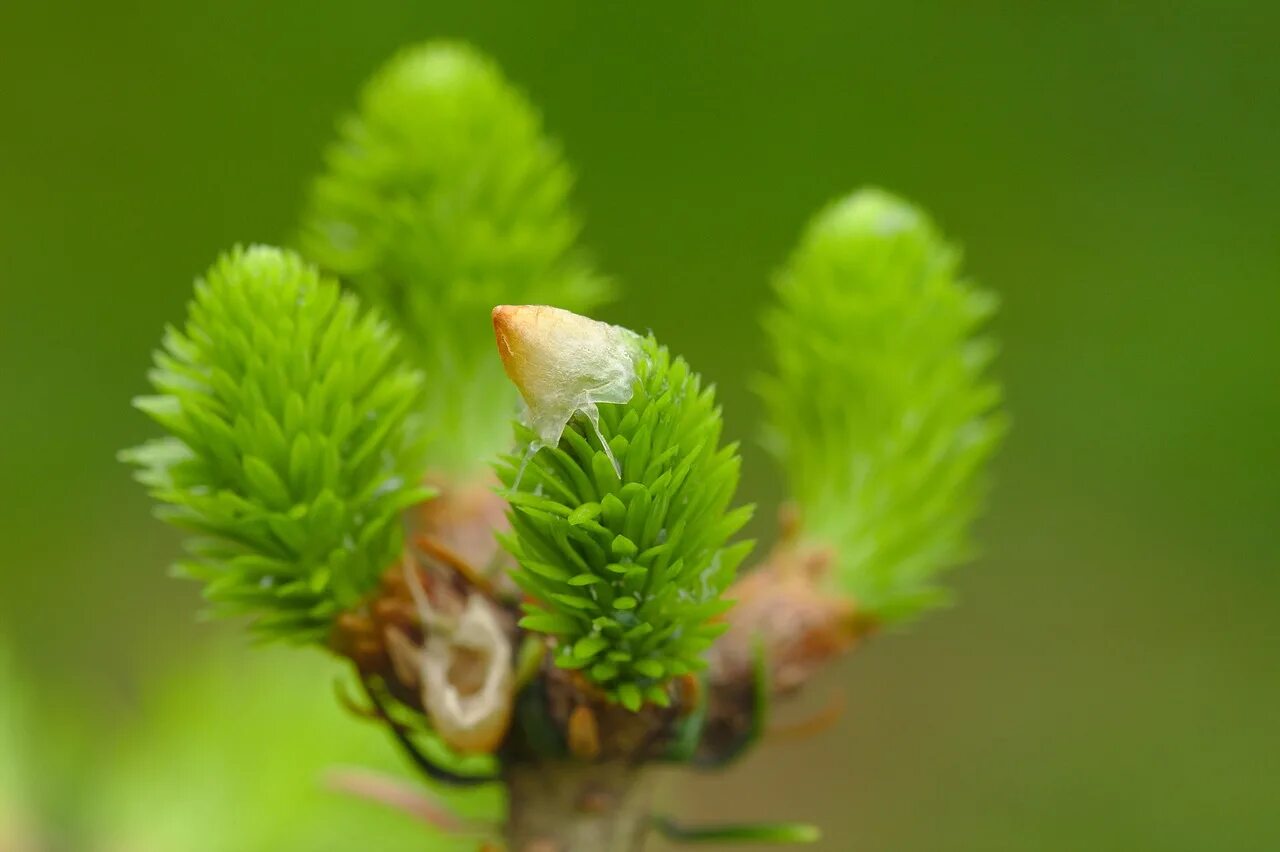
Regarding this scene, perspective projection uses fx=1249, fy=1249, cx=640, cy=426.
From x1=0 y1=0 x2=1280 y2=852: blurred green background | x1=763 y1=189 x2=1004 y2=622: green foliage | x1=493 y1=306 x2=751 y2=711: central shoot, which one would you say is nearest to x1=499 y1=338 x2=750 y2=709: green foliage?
x1=493 y1=306 x2=751 y2=711: central shoot

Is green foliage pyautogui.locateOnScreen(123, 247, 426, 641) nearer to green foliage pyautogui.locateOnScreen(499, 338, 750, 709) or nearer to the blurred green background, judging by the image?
green foliage pyautogui.locateOnScreen(499, 338, 750, 709)

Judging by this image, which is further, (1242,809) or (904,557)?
(1242,809)

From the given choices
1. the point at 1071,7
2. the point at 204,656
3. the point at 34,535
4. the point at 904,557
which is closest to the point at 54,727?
the point at 204,656

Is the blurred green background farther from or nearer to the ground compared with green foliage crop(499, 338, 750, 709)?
farther from the ground

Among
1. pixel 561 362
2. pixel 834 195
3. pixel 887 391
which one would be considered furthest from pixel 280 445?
pixel 834 195

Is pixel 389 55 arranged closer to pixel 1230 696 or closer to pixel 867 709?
pixel 867 709

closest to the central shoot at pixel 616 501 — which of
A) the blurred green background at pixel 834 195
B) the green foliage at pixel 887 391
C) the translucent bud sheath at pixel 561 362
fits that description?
the translucent bud sheath at pixel 561 362
